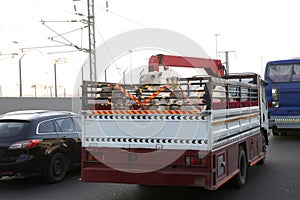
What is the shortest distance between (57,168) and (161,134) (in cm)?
319

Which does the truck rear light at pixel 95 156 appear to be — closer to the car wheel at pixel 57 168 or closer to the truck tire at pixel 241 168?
the car wheel at pixel 57 168

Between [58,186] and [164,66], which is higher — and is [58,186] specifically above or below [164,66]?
below

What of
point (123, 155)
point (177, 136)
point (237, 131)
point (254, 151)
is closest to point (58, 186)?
point (123, 155)

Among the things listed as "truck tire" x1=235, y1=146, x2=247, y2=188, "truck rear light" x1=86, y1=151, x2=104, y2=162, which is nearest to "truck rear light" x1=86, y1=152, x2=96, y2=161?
"truck rear light" x1=86, y1=151, x2=104, y2=162

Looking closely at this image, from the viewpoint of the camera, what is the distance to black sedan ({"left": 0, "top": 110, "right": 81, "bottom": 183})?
7.36 metres

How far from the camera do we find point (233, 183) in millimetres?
7215

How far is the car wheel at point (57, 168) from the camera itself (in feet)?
25.7

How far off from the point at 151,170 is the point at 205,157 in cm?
85

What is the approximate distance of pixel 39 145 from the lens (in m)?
7.60

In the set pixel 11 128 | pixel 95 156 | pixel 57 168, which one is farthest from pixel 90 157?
pixel 11 128

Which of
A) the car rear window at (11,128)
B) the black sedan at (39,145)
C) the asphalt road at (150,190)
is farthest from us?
the car rear window at (11,128)

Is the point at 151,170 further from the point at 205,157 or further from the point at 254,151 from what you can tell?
the point at 254,151

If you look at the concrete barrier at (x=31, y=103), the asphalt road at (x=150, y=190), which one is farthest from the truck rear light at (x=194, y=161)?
the concrete barrier at (x=31, y=103)

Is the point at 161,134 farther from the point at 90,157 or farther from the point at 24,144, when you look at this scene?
the point at 24,144
